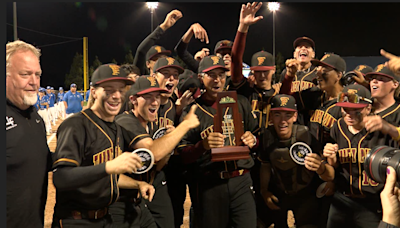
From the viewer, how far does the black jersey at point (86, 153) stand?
8.57 ft

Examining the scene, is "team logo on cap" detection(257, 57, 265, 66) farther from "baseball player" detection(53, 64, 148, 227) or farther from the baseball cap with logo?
"baseball player" detection(53, 64, 148, 227)

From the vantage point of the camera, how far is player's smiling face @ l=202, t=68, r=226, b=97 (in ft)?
12.6

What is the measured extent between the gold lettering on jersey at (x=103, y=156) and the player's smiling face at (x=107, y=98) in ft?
0.84

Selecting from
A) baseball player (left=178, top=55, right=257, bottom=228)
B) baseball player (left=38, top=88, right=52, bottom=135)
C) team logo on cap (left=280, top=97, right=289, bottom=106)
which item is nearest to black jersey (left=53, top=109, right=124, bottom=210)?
baseball player (left=178, top=55, right=257, bottom=228)

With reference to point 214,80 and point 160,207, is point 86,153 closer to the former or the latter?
point 160,207

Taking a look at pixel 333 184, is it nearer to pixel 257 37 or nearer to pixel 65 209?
pixel 65 209

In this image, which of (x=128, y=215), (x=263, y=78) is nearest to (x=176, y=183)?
(x=128, y=215)

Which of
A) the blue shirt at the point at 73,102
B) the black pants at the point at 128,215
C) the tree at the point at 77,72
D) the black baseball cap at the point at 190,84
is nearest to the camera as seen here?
the black pants at the point at 128,215

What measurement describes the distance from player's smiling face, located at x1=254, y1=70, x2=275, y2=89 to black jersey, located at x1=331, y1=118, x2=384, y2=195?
40.3 inches

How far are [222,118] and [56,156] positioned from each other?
159cm

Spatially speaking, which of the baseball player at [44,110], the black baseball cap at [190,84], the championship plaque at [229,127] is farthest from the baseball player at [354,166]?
the baseball player at [44,110]

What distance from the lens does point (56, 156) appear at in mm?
2613

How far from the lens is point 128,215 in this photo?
123 inches

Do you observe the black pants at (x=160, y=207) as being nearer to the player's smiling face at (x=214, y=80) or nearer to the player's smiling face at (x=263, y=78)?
the player's smiling face at (x=214, y=80)
